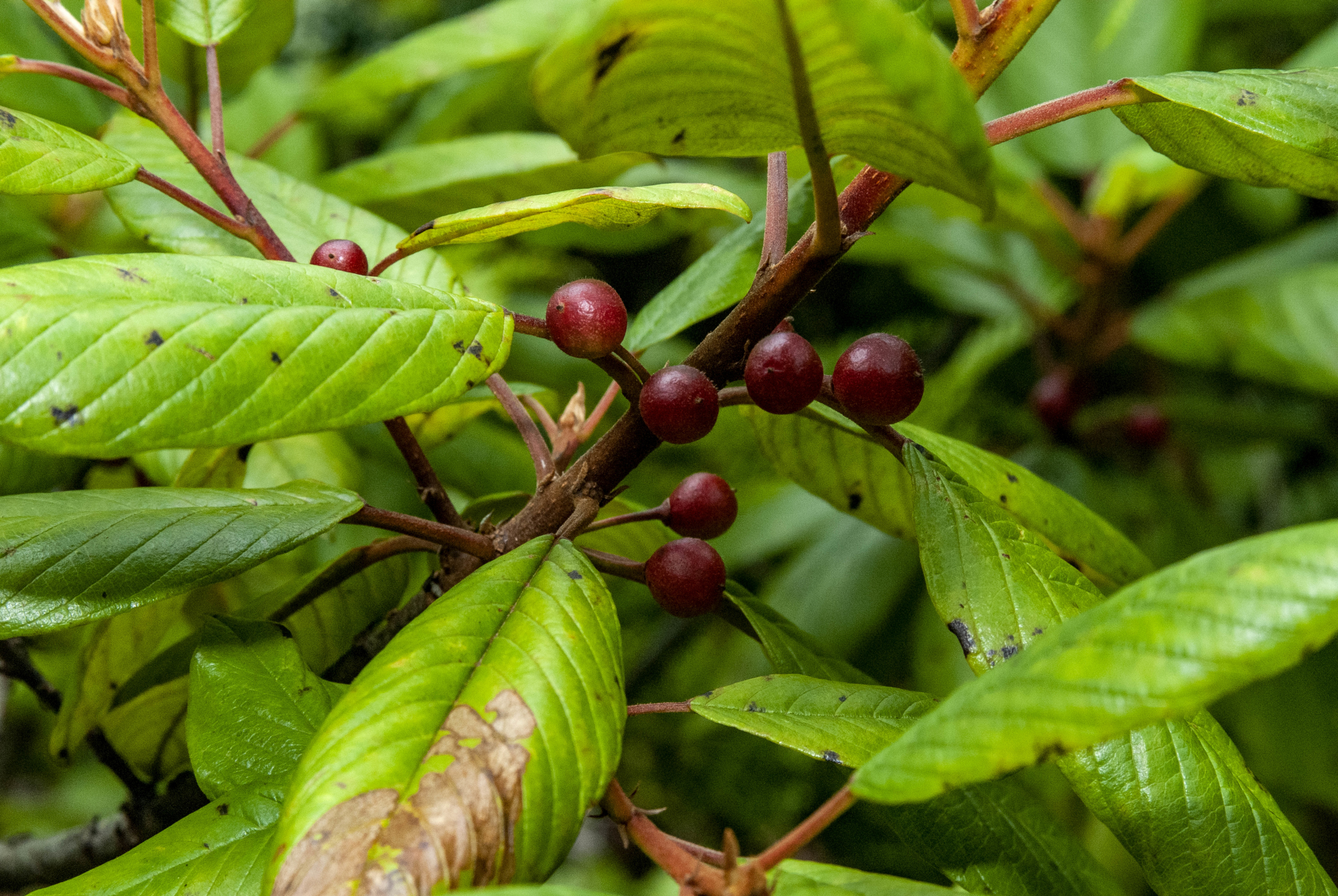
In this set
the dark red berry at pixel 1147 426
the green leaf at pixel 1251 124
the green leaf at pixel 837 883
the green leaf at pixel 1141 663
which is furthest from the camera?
the dark red berry at pixel 1147 426

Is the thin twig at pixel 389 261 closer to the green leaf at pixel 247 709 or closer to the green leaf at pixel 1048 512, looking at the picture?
the green leaf at pixel 247 709

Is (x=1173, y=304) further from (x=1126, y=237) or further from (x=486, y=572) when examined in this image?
(x=486, y=572)

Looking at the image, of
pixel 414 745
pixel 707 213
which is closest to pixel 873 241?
pixel 707 213

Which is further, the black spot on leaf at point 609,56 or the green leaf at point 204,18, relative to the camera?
the green leaf at point 204,18

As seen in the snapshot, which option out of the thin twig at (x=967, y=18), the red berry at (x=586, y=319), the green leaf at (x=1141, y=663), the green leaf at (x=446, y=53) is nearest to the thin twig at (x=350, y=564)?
the red berry at (x=586, y=319)

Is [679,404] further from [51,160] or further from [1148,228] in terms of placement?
[1148,228]

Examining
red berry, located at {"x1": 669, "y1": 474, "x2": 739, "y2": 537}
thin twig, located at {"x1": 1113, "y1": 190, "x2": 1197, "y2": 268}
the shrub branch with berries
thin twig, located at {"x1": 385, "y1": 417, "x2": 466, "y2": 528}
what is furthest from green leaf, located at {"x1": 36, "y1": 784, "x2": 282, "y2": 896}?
thin twig, located at {"x1": 1113, "y1": 190, "x2": 1197, "y2": 268}
